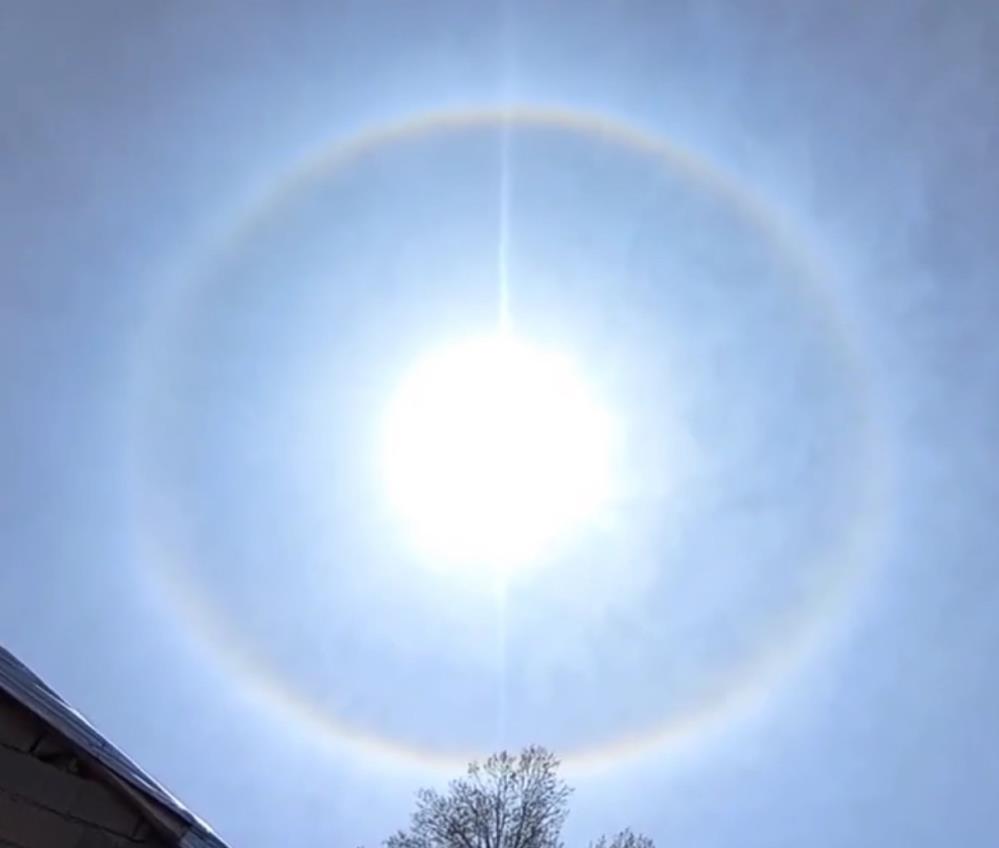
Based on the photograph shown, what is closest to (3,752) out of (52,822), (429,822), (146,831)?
(52,822)

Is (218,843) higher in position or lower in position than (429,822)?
lower

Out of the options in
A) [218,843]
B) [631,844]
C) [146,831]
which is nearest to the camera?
[146,831]

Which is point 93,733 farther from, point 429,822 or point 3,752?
point 429,822

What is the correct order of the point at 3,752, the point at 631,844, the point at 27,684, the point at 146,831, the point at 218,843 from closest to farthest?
1. the point at 3,752
2. the point at 146,831
3. the point at 27,684
4. the point at 218,843
5. the point at 631,844

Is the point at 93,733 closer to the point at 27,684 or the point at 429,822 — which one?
the point at 27,684

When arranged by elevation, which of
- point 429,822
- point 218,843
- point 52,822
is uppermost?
point 429,822

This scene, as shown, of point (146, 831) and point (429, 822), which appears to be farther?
point (429, 822)

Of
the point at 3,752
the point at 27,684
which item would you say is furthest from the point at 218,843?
the point at 3,752
